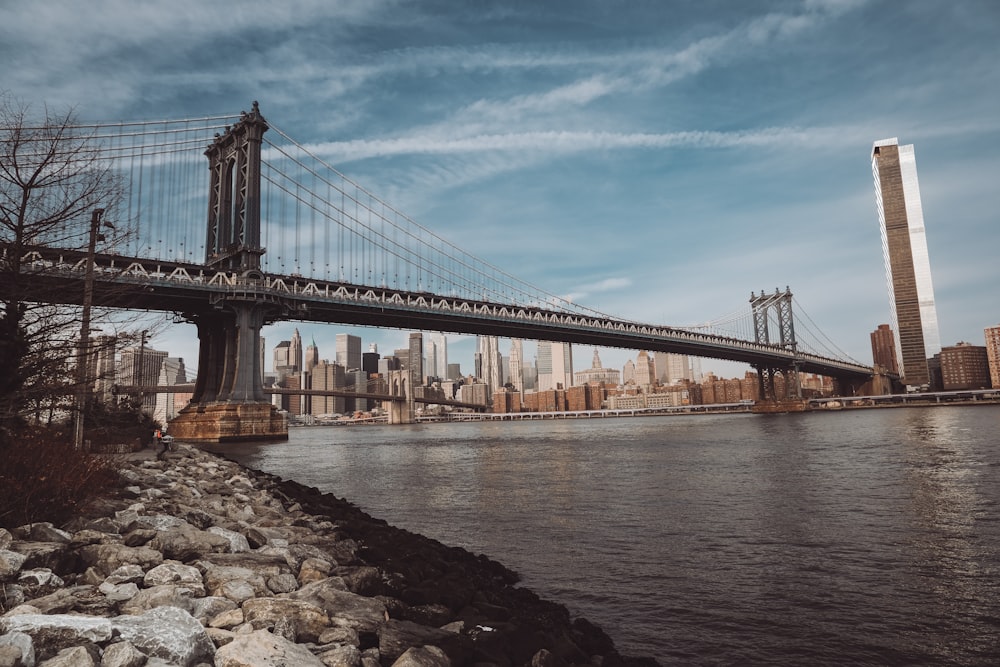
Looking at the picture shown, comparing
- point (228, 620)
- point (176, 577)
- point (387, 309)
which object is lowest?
point (228, 620)

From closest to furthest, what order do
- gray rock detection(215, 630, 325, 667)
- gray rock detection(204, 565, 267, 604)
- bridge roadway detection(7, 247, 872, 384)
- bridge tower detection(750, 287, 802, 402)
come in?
gray rock detection(215, 630, 325, 667) < gray rock detection(204, 565, 267, 604) < bridge roadway detection(7, 247, 872, 384) < bridge tower detection(750, 287, 802, 402)

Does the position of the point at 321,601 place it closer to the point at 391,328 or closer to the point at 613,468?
the point at 613,468

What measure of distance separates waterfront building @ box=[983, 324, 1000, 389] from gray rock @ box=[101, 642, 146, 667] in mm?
207712

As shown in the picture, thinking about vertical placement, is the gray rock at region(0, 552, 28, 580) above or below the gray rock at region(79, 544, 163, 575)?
above

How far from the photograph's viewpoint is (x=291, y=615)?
17.7ft

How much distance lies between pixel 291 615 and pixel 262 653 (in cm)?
106

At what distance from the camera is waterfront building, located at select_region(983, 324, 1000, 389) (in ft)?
544

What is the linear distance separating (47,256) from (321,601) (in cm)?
846

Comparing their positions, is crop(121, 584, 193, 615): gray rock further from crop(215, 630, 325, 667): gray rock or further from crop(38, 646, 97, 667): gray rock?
crop(38, 646, 97, 667): gray rock

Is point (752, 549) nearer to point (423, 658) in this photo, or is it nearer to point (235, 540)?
point (423, 658)

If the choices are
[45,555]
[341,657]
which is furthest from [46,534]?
[341,657]

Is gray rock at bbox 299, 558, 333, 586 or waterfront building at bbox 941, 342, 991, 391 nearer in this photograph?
gray rock at bbox 299, 558, 333, 586

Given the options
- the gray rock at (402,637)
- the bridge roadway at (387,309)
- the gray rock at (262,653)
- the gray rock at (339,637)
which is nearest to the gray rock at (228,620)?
the gray rock at (262,653)

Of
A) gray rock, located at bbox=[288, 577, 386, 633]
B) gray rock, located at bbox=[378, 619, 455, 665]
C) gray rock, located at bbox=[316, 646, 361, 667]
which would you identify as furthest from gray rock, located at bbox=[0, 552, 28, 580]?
gray rock, located at bbox=[378, 619, 455, 665]
